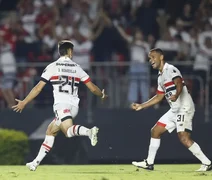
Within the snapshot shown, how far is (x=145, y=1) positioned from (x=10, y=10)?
3672mm

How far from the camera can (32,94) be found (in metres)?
14.8

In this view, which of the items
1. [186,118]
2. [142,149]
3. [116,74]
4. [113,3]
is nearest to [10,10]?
[113,3]

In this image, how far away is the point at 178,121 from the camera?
15789 millimetres

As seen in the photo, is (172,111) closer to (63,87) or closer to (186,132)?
(186,132)

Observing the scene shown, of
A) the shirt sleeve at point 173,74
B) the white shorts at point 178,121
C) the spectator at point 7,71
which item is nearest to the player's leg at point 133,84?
the spectator at point 7,71

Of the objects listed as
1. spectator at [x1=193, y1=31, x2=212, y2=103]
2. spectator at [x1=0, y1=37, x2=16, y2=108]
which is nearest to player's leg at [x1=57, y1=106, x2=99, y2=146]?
spectator at [x1=193, y1=31, x2=212, y2=103]

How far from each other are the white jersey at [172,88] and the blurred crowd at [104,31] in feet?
19.4

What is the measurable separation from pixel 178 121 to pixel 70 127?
6.93ft

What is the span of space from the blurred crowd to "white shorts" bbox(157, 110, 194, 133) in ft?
19.8

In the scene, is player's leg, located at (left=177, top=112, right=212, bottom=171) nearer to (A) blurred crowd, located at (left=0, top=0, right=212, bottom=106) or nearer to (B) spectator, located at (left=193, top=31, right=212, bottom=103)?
(B) spectator, located at (left=193, top=31, right=212, bottom=103)

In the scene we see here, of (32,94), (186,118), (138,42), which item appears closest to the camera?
(32,94)

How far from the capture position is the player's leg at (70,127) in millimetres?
14438

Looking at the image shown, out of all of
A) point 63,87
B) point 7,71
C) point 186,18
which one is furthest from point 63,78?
point 186,18

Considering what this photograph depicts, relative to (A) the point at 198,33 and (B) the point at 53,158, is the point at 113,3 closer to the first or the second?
(A) the point at 198,33
